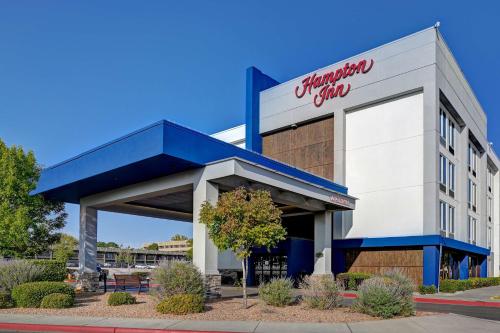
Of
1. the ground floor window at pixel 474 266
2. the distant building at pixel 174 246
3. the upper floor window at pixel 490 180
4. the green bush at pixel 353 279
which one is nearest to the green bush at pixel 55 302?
the green bush at pixel 353 279

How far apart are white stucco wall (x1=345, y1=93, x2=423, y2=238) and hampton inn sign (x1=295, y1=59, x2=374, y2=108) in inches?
89.0

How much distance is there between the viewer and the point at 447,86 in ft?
109

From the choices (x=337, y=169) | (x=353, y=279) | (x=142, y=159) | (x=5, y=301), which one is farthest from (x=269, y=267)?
(x=5, y=301)

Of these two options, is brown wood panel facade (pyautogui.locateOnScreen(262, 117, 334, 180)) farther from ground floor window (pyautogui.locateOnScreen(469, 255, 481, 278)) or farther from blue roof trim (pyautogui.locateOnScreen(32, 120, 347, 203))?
ground floor window (pyautogui.locateOnScreen(469, 255, 481, 278))

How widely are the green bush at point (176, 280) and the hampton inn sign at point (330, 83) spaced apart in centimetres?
2227

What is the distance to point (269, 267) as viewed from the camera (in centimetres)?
3550

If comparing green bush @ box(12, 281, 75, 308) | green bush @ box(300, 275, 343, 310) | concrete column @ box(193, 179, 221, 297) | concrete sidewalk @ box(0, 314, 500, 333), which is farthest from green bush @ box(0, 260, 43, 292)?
green bush @ box(300, 275, 343, 310)

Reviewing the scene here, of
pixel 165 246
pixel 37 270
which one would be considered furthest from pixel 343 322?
pixel 165 246

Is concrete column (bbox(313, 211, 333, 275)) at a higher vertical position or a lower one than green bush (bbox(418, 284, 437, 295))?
higher

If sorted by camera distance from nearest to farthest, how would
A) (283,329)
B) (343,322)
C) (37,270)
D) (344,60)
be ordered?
(283,329), (343,322), (37,270), (344,60)

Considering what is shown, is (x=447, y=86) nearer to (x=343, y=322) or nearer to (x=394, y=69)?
(x=394, y=69)

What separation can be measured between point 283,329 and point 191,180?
10.3m

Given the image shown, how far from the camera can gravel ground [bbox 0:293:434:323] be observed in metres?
14.0

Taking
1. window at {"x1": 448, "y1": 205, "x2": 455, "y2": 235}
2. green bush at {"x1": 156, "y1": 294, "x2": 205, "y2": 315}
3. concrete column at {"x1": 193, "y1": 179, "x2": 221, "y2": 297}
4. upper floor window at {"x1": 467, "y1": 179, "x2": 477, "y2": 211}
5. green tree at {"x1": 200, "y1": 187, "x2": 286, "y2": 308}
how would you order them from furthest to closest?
upper floor window at {"x1": 467, "y1": 179, "x2": 477, "y2": 211}, window at {"x1": 448, "y1": 205, "x2": 455, "y2": 235}, concrete column at {"x1": 193, "y1": 179, "x2": 221, "y2": 297}, green tree at {"x1": 200, "y1": 187, "x2": 286, "y2": 308}, green bush at {"x1": 156, "y1": 294, "x2": 205, "y2": 315}
